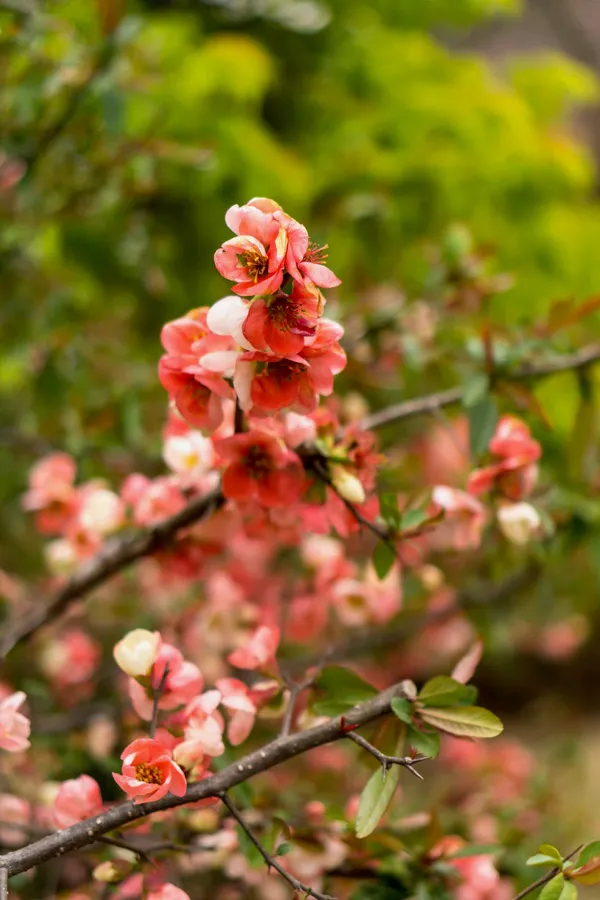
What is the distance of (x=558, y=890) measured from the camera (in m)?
0.43

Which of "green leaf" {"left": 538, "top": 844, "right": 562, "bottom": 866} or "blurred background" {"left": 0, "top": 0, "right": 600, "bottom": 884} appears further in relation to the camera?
"blurred background" {"left": 0, "top": 0, "right": 600, "bottom": 884}

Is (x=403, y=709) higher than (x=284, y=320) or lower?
lower

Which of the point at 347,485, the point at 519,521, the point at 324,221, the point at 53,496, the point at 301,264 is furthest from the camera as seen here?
the point at 324,221

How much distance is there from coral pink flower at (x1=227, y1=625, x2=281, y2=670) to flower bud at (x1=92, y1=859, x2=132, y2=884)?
145mm

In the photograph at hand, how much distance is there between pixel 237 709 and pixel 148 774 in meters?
0.09

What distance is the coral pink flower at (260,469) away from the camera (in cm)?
51

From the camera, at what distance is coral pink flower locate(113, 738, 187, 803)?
16.8 inches

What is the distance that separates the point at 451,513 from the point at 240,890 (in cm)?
52

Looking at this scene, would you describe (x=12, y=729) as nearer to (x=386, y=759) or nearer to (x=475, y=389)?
(x=386, y=759)

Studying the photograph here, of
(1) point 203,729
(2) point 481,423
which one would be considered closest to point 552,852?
A: (1) point 203,729

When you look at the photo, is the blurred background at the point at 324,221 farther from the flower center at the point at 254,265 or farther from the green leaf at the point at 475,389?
the flower center at the point at 254,265

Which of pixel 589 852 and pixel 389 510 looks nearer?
pixel 589 852

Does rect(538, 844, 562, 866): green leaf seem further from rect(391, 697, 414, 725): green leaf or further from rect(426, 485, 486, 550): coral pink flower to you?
rect(426, 485, 486, 550): coral pink flower

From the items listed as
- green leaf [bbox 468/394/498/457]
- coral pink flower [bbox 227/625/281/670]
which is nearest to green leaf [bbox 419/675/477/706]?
coral pink flower [bbox 227/625/281/670]
